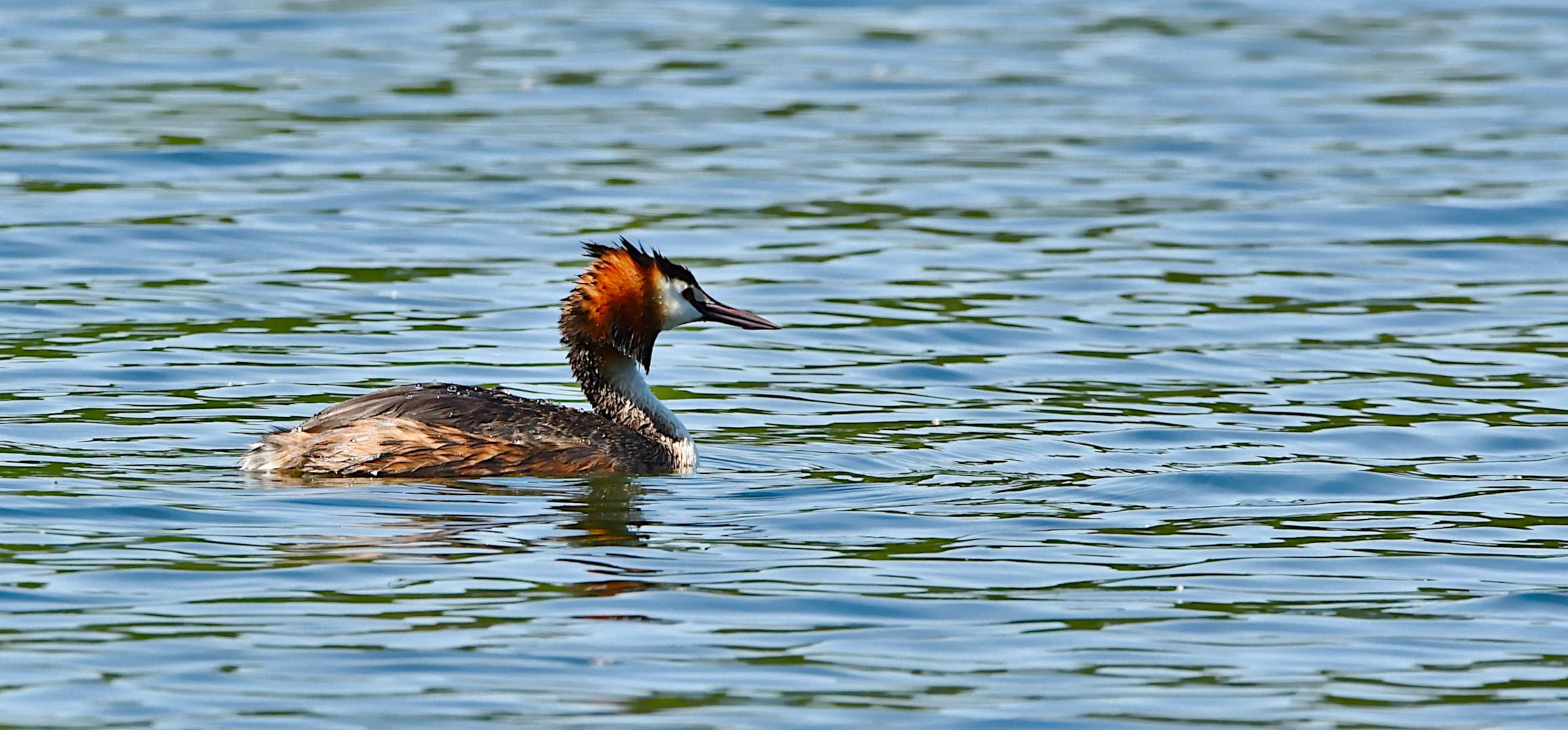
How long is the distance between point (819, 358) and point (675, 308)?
244cm

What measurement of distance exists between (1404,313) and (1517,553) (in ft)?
18.3

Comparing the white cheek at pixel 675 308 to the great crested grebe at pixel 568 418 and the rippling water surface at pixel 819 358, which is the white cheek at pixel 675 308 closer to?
the great crested grebe at pixel 568 418

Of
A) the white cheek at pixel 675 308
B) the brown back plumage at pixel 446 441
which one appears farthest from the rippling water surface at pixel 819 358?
the white cheek at pixel 675 308

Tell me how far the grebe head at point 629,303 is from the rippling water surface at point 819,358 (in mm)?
588

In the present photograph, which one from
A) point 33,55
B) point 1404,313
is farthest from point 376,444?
point 33,55

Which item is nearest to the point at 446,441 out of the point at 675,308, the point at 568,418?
the point at 568,418

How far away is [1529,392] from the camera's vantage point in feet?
41.2

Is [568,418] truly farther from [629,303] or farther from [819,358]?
[819,358]

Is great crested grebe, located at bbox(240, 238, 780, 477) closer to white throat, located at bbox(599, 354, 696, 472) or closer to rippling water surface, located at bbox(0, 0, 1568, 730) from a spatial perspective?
white throat, located at bbox(599, 354, 696, 472)

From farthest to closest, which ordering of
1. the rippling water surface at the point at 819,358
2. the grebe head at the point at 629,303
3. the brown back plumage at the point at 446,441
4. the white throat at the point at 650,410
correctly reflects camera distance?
the grebe head at the point at 629,303 → the white throat at the point at 650,410 → the brown back plumage at the point at 446,441 → the rippling water surface at the point at 819,358

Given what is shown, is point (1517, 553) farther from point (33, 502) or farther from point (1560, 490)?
point (33, 502)

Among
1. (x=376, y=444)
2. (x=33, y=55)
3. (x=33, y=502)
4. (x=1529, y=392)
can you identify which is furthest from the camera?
(x=33, y=55)

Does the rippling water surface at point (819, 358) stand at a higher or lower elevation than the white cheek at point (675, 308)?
lower

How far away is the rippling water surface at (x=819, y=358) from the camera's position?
7.50m
